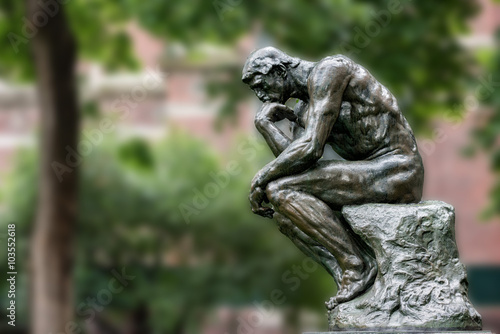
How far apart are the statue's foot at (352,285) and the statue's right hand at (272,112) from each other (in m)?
1.24

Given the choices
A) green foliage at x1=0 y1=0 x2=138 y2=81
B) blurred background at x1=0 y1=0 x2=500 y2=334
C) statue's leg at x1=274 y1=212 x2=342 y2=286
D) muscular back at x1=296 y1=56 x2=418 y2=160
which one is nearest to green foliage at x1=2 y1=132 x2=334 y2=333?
blurred background at x1=0 y1=0 x2=500 y2=334

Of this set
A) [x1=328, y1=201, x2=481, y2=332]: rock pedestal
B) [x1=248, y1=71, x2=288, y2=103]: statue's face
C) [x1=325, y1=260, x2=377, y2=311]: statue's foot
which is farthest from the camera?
[x1=248, y1=71, x2=288, y2=103]: statue's face

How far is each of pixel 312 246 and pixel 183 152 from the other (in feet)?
51.8

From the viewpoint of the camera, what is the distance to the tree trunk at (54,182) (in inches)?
527

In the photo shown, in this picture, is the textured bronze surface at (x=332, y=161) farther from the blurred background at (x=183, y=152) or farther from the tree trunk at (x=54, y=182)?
the tree trunk at (x=54, y=182)

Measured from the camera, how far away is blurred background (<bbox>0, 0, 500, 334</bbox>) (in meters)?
13.5

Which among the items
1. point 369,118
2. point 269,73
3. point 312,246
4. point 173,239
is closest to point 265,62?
point 269,73

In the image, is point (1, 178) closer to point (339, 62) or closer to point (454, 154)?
point (454, 154)

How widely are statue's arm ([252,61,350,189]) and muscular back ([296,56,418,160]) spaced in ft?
0.30

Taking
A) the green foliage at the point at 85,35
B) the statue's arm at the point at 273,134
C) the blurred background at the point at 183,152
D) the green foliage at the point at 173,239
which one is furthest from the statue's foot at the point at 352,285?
the green foliage at the point at 173,239

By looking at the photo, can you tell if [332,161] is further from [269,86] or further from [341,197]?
[269,86]

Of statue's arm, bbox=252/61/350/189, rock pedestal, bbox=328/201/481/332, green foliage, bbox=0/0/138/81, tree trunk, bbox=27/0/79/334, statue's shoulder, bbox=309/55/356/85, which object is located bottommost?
rock pedestal, bbox=328/201/481/332

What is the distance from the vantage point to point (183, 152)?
21.9m

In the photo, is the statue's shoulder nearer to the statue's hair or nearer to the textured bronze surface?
the textured bronze surface
